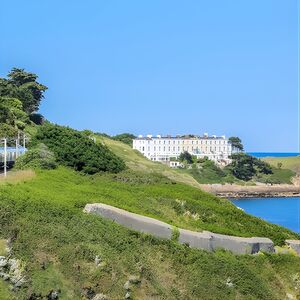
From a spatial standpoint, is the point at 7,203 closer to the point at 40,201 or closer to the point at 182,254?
the point at 40,201

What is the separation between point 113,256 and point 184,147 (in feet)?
424

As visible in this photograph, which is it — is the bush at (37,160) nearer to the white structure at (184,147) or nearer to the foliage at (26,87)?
the foliage at (26,87)

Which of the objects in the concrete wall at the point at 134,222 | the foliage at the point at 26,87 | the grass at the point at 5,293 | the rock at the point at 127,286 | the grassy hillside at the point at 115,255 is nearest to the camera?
the grass at the point at 5,293

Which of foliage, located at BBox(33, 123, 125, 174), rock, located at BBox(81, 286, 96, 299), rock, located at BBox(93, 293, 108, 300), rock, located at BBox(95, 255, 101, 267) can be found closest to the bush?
foliage, located at BBox(33, 123, 125, 174)

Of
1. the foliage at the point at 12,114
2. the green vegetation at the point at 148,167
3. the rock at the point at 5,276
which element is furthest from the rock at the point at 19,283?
the foliage at the point at 12,114

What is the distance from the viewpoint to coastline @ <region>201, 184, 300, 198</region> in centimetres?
11116

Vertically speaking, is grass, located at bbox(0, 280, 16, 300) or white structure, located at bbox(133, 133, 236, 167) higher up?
white structure, located at bbox(133, 133, 236, 167)

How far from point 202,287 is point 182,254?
1.28 m

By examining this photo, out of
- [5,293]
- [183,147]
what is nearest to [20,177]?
[5,293]

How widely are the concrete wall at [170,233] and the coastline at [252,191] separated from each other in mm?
89067

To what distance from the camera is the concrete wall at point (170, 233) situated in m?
17.1

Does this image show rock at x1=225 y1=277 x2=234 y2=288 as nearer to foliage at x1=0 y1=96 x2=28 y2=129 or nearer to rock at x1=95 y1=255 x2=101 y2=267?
rock at x1=95 y1=255 x2=101 y2=267

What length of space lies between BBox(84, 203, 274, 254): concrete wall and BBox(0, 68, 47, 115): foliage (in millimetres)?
43711

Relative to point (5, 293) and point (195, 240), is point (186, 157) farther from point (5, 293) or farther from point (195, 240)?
point (5, 293)
